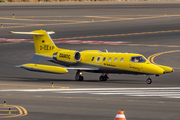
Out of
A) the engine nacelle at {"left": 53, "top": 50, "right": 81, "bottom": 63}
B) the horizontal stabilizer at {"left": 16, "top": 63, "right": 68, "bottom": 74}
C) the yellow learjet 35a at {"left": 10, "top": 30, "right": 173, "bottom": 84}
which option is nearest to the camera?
the yellow learjet 35a at {"left": 10, "top": 30, "right": 173, "bottom": 84}

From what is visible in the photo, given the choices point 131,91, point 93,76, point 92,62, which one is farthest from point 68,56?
point 131,91

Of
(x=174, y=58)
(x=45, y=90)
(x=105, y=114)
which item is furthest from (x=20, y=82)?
(x=174, y=58)

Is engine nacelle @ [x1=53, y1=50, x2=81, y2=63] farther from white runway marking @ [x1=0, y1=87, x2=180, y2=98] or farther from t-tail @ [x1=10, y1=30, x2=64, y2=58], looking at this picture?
white runway marking @ [x1=0, y1=87, x2=180, y2=98]

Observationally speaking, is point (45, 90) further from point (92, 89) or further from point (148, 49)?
point (148, 49)

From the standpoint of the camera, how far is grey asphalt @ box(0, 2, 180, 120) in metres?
21.9

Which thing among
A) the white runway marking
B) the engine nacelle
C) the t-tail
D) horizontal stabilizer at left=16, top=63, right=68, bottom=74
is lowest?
the white runway marking

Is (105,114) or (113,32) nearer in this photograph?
(105,114)

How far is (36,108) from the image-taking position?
883 inches

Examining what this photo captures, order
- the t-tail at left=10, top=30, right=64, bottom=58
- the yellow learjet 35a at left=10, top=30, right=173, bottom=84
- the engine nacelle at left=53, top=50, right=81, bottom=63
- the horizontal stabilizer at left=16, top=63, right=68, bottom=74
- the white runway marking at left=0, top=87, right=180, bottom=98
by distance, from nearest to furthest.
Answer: the white runway marking at left=0, top=87, right=180, bottom=98 < the yellow learjet 35a at left=10, top=30, right=173, bottom=84 < the horizontal stabilizer at left=16, top=63, right=68, bottom=74 < the engine nacelle at left=53, top=50, right=81, bottom=63 < the t-tail at left=10, top=30, right=64, bottom=58

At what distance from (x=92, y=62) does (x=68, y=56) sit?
7.84 feet

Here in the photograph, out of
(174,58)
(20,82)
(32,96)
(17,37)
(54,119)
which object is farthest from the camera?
(17,37)

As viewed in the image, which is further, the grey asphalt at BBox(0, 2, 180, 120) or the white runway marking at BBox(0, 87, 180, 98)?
the white runway marking at BBox(0, 87, 180, 98)

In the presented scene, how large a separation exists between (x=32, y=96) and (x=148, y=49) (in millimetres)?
33434

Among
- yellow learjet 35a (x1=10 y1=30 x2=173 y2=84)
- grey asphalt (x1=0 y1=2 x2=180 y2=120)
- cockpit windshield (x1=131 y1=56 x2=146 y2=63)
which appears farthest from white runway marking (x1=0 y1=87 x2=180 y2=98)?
cockpit windshield (x1=131 y1=56 x2=146 y2=63)
